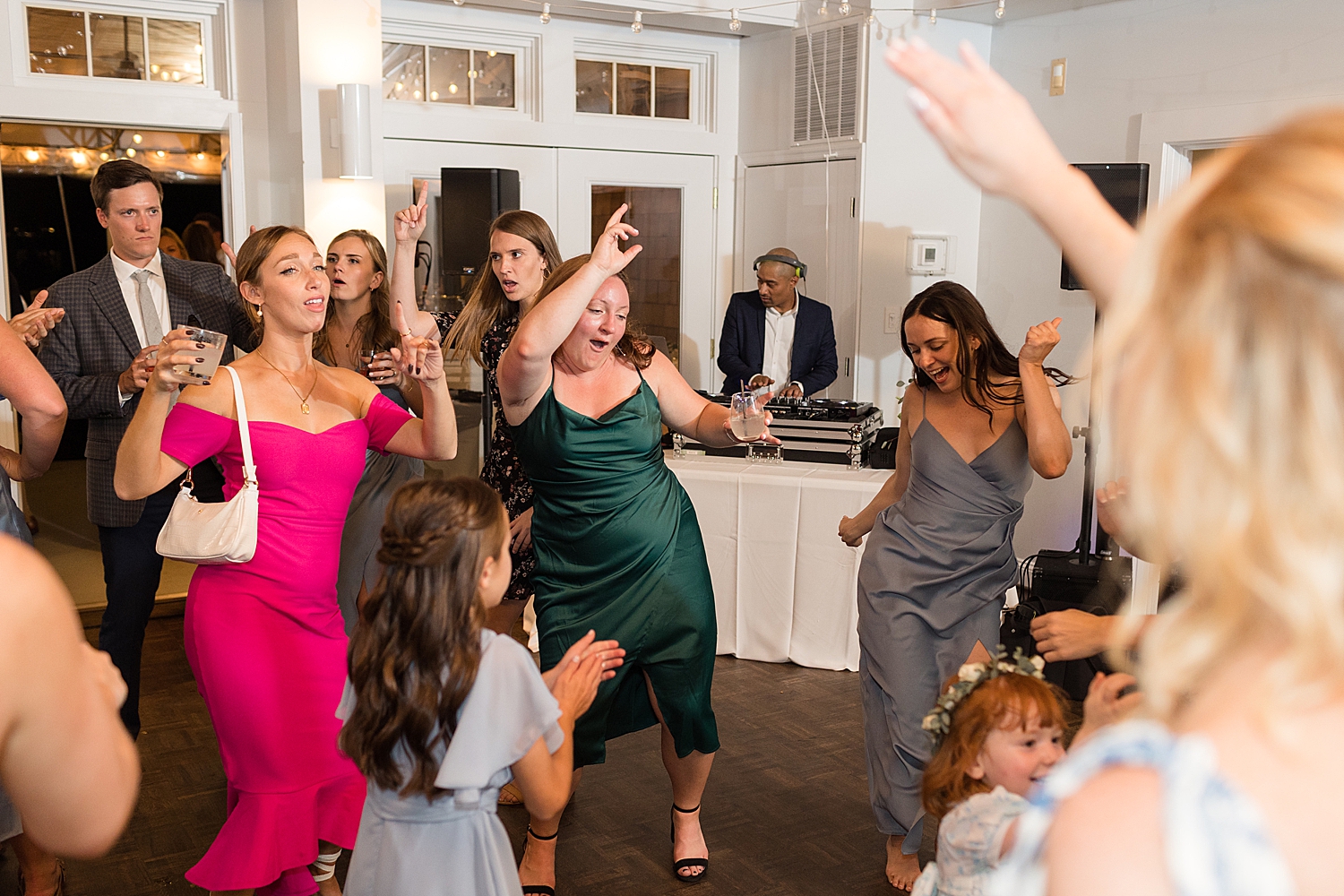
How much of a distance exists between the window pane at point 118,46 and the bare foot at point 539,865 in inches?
165

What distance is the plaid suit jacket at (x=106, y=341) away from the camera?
3.47m

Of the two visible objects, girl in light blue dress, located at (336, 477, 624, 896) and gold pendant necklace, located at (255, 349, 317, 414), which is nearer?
girl in light blue dress, located at (336, 477, 624, 896)

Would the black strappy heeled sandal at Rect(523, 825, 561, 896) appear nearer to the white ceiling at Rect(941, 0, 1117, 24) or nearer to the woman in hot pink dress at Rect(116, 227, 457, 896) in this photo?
the woman in hot pink dress at Rect(116, 227, 457, 896)

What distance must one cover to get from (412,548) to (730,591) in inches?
121

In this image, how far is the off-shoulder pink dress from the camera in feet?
7.84

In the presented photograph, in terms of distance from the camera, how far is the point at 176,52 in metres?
5.29

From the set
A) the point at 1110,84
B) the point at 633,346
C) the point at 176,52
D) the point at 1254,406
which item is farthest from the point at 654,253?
the point at 1254,406

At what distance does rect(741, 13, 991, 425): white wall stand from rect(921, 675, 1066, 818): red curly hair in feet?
14.6

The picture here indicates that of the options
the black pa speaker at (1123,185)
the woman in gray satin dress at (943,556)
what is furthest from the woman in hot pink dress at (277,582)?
the black pa speaker at (1123,185)

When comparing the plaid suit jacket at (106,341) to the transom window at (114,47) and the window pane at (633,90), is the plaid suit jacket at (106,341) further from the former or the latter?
the window pane at (633,90)

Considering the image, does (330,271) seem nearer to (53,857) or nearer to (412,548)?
(53,857)

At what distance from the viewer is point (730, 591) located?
4707mm

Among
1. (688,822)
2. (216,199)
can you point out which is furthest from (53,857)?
(216,199)

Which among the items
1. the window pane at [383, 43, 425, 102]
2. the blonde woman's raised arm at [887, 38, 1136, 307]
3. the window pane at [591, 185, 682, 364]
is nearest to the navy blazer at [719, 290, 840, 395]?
the window pane at [591, 185, 682, 364]
